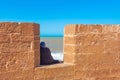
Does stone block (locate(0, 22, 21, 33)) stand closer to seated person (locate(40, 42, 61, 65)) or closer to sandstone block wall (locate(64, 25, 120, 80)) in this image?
seated person (locate(40, 42, 61, 65))

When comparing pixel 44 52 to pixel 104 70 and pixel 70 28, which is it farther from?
pixel 104 70

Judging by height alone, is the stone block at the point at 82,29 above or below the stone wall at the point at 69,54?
above

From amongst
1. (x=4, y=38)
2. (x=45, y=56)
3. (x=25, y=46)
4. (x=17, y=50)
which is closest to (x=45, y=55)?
(x=45, y=56)

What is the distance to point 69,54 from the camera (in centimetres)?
508

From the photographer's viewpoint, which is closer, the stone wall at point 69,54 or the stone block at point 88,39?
the stone wall at point 69,54

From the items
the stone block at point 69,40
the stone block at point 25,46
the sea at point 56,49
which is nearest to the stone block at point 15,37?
the stone block at point 25,46

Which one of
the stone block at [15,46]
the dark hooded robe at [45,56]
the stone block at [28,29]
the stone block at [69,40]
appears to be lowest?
the dark hooded robe at [45,56]

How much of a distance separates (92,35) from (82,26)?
0.91ft

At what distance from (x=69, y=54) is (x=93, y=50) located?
0.47 metres

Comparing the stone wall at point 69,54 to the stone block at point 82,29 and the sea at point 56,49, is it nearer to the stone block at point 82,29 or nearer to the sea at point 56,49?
the stone block at point 82,29

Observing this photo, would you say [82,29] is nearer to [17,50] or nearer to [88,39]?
[88,39]

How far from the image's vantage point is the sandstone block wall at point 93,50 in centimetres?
500

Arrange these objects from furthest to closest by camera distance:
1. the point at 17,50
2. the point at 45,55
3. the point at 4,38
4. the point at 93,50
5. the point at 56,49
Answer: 1. the point at 56,49
2. the point at 93,50
3. the point at 45,55
4. the point at 17,50
5. the point at 4,38

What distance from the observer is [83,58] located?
5.06m
